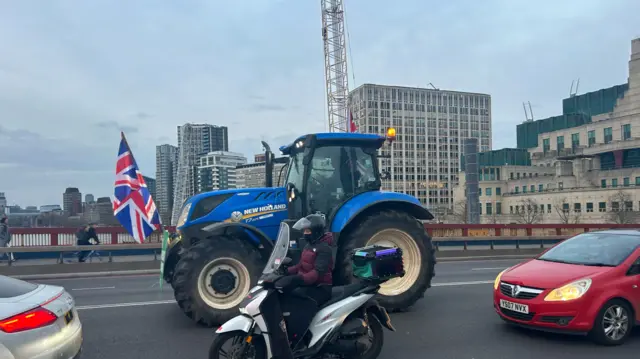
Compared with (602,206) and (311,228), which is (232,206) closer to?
(311,228)

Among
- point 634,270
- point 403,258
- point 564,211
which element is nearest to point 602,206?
point 564,211

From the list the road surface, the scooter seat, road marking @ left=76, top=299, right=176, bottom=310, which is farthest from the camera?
road marking @ left=76, top=299, right=176, bottom=310

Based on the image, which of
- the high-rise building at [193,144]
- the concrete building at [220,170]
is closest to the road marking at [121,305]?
the concrete building at [220,170]

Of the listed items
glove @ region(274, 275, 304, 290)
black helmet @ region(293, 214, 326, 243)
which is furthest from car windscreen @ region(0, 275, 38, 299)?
black helmet @ region(293, 214, 326, 243)

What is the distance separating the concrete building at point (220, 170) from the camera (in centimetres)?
2458

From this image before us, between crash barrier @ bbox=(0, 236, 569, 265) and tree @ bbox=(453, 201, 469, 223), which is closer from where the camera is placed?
crash barrier @ bbox=(0, 236, 569, 265)

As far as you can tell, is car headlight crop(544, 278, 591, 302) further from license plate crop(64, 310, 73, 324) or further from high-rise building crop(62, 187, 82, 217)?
high-rise building crop(62, 187, 82, 217)

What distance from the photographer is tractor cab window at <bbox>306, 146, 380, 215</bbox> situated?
335 inches

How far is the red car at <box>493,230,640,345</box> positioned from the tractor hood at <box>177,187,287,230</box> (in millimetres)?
3647

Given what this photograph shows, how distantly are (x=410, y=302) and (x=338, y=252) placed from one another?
1504 mm

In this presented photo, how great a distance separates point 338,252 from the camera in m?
8.22

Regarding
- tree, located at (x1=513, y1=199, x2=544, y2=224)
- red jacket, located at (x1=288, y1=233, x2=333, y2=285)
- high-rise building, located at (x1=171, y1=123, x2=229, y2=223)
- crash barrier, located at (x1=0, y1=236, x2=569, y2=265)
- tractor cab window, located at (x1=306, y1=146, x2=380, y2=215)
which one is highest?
high-rise building, located at (x1=171, y1=123, x2=229, y2=223)

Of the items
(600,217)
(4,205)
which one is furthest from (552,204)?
(4,205)

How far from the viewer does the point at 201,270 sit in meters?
Result: 7.40
